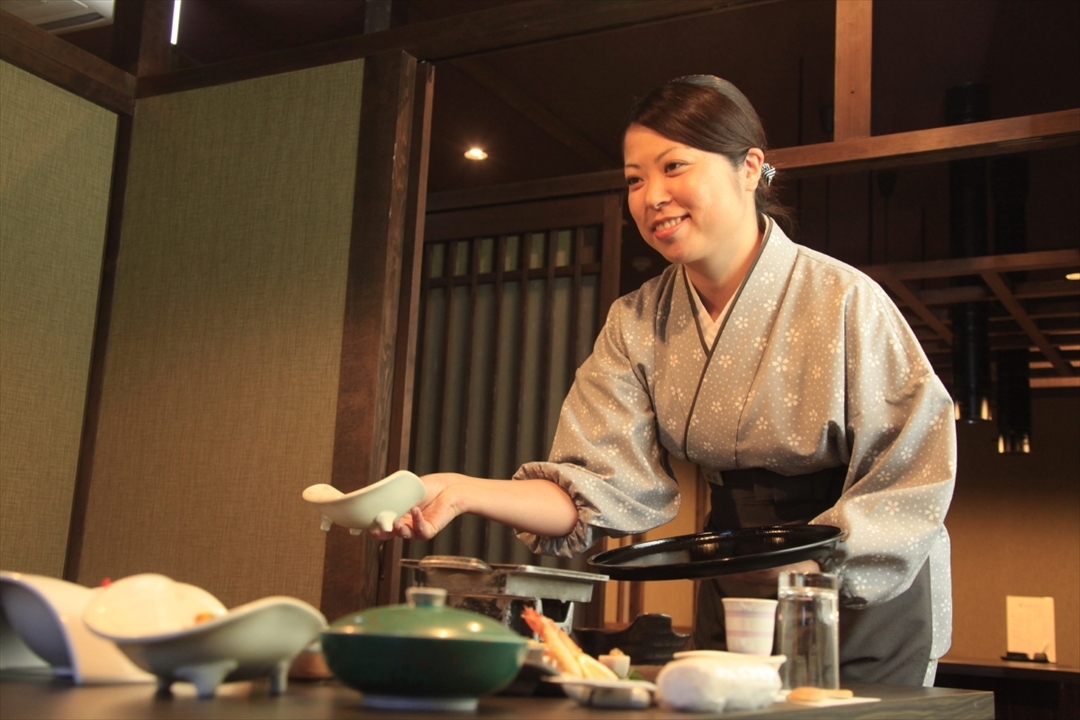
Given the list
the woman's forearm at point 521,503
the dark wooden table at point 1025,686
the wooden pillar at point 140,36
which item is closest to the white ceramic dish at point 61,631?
the woman's forearm at point 521,503

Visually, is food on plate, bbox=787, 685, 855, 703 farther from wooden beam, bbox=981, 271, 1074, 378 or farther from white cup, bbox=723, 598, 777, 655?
wooden beam, bbox=981, 271, 1074, 378

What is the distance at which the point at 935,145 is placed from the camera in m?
3.25

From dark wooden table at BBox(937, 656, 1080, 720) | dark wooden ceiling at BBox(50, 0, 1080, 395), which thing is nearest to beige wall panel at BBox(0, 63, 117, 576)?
dark wooden ceiling at BBox(50, 0, 1080, 395)

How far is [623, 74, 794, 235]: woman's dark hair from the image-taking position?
1.97 meters

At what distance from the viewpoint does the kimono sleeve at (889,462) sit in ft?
5.38

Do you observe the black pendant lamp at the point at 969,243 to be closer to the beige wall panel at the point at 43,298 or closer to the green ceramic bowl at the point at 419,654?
the beige wall panel at the point at 43,298

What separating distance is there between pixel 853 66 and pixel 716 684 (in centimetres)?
268

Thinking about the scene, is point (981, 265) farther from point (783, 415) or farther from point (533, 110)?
point (783, 415)

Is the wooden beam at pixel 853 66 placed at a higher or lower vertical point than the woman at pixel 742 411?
higher

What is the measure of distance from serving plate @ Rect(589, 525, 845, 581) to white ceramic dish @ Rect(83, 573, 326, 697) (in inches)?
23.4

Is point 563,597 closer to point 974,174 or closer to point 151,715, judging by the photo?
point 151,715

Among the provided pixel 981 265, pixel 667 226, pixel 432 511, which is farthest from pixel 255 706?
pixel 981 265

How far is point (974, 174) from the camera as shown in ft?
19.1

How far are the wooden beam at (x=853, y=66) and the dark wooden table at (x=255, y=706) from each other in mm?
2450
